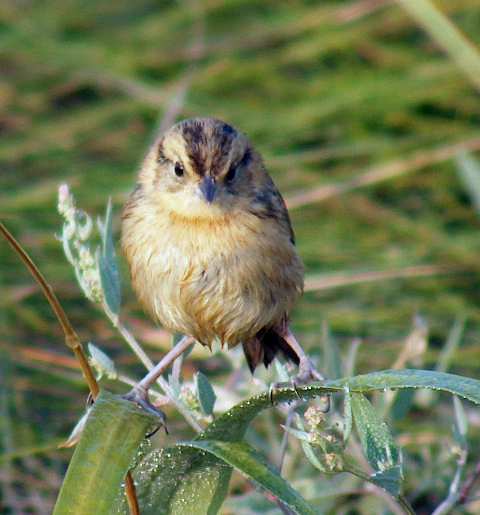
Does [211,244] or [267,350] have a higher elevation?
[211,244]

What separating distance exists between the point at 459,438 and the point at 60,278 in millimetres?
2819

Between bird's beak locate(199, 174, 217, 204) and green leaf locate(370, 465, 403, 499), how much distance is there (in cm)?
122

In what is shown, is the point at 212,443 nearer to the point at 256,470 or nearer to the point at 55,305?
the point at 256,470

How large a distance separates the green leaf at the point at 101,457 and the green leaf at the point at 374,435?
510mm

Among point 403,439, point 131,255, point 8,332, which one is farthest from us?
point 8,332

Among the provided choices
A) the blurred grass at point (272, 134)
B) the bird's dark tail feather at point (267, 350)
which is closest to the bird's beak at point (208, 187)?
the bird's dark tail feather at point (267, 350)

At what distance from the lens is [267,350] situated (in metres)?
3.41

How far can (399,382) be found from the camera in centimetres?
207

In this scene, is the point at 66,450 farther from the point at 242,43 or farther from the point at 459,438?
the point at 242,43

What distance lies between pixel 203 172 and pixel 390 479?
1383mm

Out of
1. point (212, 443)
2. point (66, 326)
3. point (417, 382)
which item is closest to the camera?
point (417, 382)

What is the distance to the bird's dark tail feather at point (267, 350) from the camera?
133 inches

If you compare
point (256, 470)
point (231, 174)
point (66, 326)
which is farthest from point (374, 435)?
point (231, 174)

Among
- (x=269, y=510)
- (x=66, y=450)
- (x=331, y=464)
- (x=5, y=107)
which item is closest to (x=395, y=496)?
(x=331, y=464)
